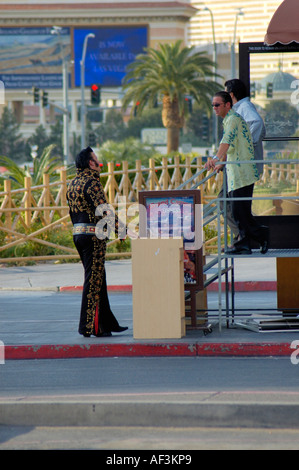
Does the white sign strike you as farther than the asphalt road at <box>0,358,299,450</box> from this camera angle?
Yes

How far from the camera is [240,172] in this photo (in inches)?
383

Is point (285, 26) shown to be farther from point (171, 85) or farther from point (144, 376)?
point (171, 85)

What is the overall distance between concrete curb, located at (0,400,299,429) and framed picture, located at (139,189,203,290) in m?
2.76

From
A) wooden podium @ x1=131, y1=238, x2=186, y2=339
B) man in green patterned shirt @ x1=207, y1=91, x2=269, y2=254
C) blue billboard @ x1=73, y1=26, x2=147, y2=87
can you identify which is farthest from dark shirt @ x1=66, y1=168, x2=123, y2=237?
blue billboard @ x1=73, y1=26, x2=147, y2=87

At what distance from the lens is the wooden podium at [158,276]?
30.2 feet

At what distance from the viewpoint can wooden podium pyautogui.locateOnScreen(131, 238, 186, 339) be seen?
9.22 meters

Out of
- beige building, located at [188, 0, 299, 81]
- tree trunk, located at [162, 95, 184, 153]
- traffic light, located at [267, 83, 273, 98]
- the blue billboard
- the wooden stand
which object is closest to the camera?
the wooden stand

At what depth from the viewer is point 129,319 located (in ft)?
37.8

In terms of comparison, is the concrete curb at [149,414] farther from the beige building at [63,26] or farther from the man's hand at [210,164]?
the beige building at [63,26]

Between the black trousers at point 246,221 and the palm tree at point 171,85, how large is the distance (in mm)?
42359

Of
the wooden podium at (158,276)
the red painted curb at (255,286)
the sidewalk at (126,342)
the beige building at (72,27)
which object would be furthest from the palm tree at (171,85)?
the beige building at (72,27)

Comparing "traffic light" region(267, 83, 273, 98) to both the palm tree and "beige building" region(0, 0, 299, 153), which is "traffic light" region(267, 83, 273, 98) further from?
"beige building" region(0, 0, 299, 153)

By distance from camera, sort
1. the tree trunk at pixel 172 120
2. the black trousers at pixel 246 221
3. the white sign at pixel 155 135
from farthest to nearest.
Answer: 1. the white sign at pixel 155 135
2. the tree trunk at pixel 172 120
3. the black trousers at pixel 246 221

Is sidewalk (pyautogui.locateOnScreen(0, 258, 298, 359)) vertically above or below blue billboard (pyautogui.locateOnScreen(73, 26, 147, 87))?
below
